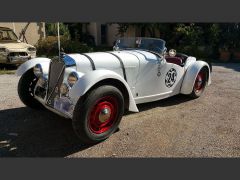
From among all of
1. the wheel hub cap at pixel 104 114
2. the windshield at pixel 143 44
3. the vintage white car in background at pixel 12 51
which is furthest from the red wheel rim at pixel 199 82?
the vintage white car in background at pixel 12 51

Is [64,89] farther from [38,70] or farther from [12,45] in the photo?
[12,45]

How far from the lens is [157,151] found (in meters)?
3.91

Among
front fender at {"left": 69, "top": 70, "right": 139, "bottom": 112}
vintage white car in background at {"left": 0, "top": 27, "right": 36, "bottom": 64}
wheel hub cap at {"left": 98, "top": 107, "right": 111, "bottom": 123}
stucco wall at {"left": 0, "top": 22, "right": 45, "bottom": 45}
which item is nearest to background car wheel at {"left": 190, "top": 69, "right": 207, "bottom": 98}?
wheel hub cap at {"left": 98, "top": 107, "right": 111, "bottom": 123}

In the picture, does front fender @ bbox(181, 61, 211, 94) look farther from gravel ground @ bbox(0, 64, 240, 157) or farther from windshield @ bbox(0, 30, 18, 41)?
windshield @ bbox(0, 30, 18, 41)

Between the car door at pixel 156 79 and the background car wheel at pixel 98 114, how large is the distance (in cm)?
98

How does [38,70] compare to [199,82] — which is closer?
[38,70]

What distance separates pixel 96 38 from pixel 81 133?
20489 millimetres

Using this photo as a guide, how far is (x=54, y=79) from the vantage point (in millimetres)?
4441

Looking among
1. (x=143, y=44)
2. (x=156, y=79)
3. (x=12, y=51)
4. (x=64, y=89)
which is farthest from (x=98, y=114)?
(x=12, y=51)

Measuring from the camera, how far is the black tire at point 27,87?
515 cm

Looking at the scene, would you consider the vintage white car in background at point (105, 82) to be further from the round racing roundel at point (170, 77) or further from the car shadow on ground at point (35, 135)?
the car shadow on ground at point (35, 135)

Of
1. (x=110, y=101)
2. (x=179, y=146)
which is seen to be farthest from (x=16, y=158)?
(x=179, y=146)

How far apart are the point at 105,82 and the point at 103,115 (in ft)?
1.64

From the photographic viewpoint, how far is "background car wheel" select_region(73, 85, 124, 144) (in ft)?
12.3
